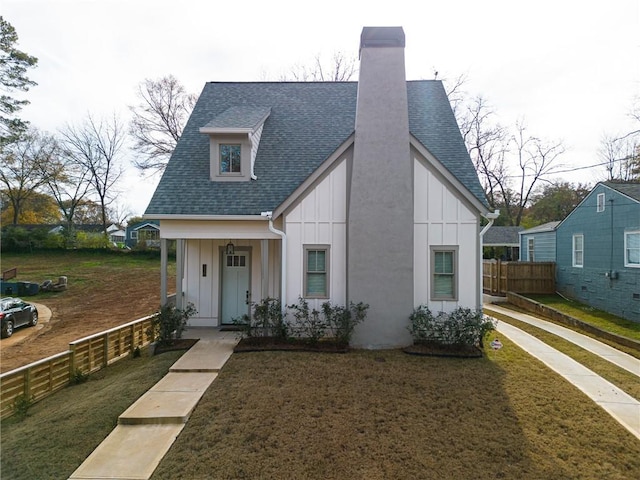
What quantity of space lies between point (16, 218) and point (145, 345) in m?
36.4

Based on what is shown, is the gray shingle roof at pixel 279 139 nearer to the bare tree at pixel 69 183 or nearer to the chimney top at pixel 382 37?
the chimney top at pixel 382 37

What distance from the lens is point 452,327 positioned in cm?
793

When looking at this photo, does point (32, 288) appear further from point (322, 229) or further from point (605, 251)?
point (605, 251)

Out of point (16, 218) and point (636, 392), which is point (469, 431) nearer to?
point (636, 392)

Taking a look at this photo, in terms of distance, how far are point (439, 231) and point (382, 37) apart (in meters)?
5.10

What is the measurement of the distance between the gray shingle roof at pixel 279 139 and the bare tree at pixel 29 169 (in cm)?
2901

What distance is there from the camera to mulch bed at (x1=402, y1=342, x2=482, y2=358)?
752cm

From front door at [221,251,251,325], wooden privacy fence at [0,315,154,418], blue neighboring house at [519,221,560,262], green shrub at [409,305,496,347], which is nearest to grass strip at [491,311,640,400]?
green shrub at [409,305,496,347]

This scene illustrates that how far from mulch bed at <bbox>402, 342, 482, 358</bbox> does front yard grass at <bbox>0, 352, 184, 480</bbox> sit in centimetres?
530

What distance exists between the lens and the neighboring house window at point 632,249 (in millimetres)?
12039

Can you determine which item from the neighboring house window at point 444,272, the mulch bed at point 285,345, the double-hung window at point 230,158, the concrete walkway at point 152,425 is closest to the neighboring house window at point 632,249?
the neighboring house window at point 444,272

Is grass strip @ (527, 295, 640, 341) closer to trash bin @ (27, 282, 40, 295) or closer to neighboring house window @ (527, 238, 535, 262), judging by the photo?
neighboring house window @ (527, 238, 535, 262)

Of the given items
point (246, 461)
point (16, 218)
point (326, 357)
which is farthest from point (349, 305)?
point (16, 218)

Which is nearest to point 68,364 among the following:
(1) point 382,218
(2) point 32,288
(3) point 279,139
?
(1) point 382,218
